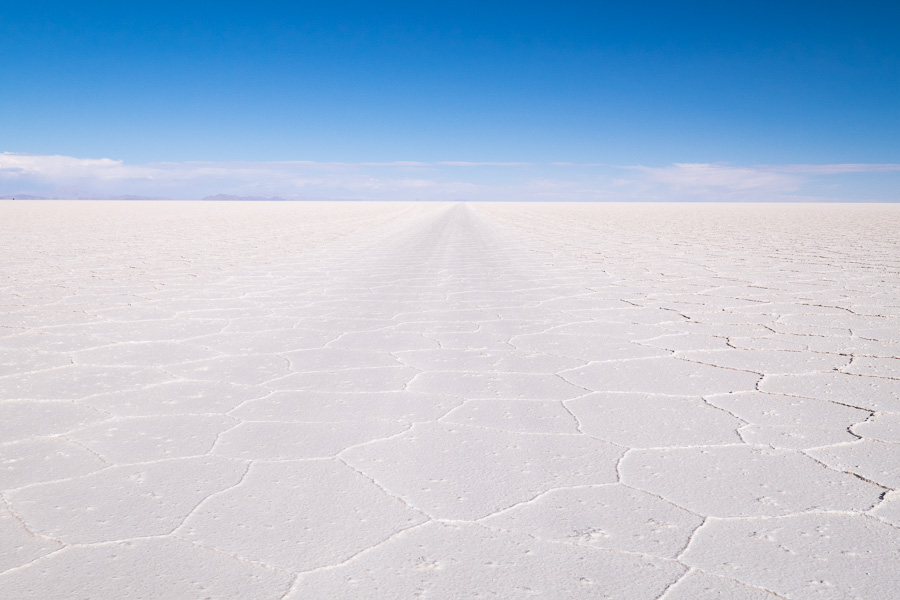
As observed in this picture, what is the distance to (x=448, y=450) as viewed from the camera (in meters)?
1.89

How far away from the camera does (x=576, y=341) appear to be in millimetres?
3311

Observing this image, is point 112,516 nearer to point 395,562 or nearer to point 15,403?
point 395,562

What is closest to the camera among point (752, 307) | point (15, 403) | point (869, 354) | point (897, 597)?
point (897, 597)

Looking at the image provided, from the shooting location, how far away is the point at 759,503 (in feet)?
5.10

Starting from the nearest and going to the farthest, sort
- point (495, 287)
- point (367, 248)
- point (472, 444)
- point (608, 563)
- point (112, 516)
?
point (608, 563)
point (112, 516)
point (472, 444)
point (495, 287)
point (367, 248)

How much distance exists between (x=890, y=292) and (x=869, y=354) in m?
2.34

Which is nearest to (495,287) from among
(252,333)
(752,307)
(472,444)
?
(752,307)

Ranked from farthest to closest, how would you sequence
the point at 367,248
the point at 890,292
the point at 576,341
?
1. the point at 367,248
2. the point at 890,292
3. the point at 576,341

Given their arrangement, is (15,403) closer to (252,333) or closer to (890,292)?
(252,333)

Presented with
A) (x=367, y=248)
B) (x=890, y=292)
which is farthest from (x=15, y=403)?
(x=367, y=248)

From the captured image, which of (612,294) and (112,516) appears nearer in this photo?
(112,516)

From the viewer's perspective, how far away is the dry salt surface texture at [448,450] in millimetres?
1289

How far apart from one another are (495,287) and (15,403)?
3518 millimetres

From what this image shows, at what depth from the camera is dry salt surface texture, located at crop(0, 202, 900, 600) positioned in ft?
4.23
